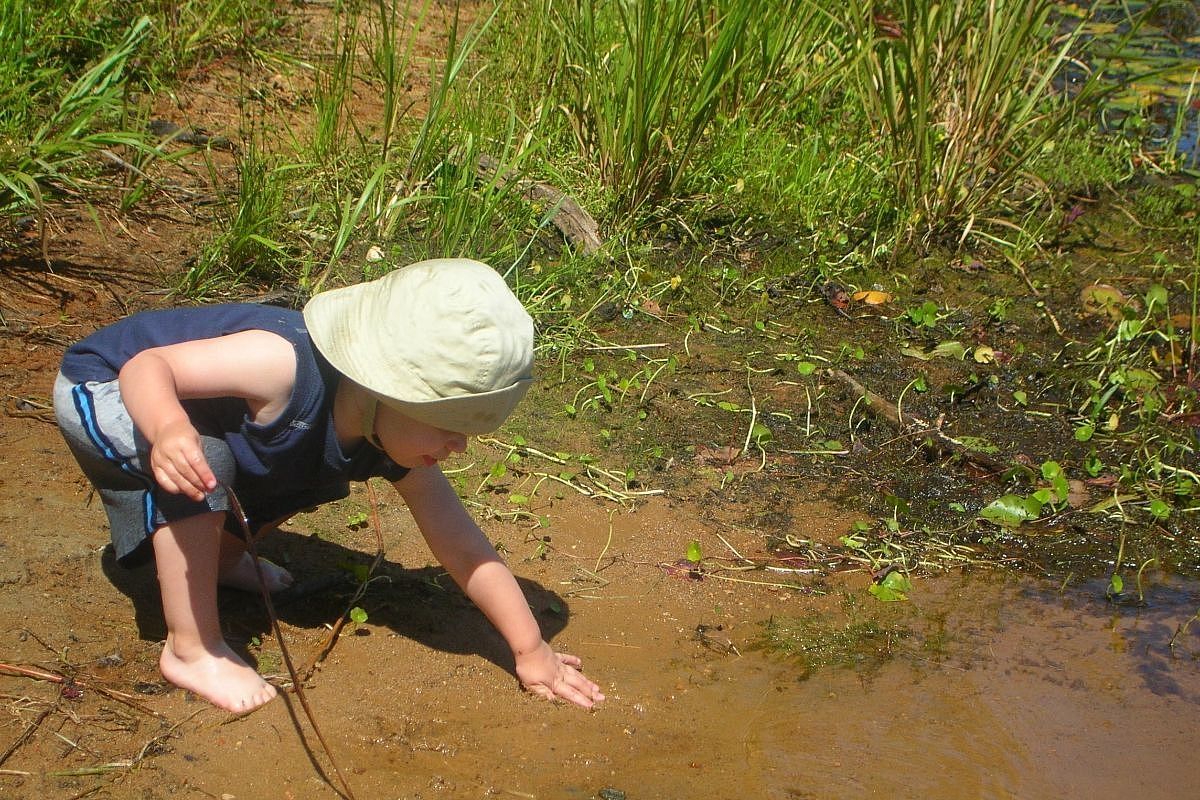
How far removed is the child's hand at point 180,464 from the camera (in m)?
1.89

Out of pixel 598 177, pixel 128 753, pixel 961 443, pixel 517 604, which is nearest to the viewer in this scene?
pixel 128 753

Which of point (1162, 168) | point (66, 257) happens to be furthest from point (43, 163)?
point (1162, 168)

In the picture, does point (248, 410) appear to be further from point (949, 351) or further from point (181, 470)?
point (949, 351)

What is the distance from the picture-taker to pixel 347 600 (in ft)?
8.92

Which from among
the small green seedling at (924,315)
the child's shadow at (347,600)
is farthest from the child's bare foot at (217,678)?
the small green seedling at (924,315)

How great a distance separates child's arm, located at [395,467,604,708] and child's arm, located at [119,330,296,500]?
1.20 ft

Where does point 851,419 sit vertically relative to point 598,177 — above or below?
below

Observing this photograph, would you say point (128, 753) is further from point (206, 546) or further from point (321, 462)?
point (321, 462)

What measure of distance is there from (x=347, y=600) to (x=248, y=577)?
22 cm

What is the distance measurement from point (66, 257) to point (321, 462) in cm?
181

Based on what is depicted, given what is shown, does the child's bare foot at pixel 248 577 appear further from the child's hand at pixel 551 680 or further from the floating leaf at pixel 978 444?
the floating leaf at pixel 978 444

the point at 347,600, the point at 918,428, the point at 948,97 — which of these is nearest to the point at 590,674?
the point at 347,600

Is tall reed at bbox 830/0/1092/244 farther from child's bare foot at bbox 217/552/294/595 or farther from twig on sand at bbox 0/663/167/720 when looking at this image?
twig on sand at bbox 0/663/167/720

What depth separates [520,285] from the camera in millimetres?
3852
